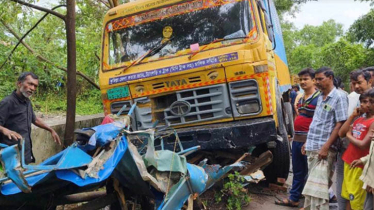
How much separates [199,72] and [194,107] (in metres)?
0.46

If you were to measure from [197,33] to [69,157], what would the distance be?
113 inches

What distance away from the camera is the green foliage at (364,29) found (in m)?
13.4

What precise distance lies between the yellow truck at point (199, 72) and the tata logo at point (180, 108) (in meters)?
0.01

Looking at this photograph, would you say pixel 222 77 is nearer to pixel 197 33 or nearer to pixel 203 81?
pixel 203 81

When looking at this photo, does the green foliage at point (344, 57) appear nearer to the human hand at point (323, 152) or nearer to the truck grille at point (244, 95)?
the truck grille at point (244, 95)

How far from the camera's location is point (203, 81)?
419cm

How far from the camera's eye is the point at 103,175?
2.23 m

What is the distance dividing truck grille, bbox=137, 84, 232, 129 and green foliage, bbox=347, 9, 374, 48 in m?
11.9

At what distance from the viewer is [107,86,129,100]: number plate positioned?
4.47 meters

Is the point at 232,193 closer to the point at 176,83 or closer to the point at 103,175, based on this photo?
the point at 176,83

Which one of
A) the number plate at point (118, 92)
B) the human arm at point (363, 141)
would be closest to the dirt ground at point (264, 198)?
the human arm at point (363, 141)

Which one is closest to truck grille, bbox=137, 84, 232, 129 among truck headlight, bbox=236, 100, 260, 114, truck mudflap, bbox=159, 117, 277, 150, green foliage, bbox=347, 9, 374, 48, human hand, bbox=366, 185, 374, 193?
truck headlight, bbox=236, 100, 260, 114

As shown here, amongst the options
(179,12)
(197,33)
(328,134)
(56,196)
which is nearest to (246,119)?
A: (328,134)

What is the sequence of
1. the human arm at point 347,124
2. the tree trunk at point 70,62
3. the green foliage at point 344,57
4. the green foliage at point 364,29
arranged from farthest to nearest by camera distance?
the green foliage at point 344,57
the green foliage at point 364,29
the tree trunk at point 70,62
the human arm at point 347,124
